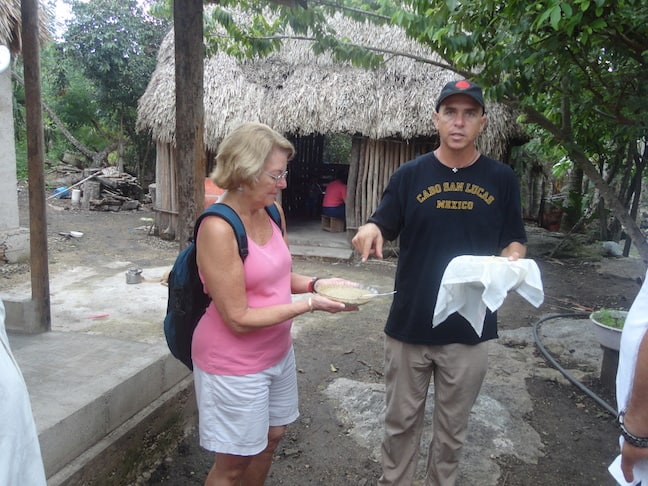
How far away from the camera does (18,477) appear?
1163 mm

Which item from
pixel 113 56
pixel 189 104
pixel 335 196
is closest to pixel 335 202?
pixel 335 196

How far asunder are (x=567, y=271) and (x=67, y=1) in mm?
13011

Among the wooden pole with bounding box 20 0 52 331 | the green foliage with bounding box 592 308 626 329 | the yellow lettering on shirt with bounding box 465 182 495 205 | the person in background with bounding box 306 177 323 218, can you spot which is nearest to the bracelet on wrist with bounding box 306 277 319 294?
the yellow lettering on shirt with bounding box 465 182 495 205

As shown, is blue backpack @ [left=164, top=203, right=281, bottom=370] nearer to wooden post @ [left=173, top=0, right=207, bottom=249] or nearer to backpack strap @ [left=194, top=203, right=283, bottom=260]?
backpack strap @ [left=194, top=203, right=283, bottom=260]

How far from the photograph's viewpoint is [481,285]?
1916 millimetres

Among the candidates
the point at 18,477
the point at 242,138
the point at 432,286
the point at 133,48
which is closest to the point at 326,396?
the point at 432,286

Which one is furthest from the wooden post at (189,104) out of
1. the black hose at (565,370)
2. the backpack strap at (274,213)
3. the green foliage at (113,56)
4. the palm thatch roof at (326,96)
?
the green foliage at (113,56)

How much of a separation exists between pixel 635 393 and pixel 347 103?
297 inches

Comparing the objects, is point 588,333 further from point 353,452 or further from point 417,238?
point 417,238

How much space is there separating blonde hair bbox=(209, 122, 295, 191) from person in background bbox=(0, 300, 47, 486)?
87 cm

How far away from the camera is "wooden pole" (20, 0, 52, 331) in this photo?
3.17 meters

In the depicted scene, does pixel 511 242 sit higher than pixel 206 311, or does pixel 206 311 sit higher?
pixel 511 242

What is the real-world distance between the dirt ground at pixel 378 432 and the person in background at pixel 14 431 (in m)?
1.58

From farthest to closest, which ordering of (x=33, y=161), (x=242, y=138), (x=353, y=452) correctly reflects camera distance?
(x=33, y=161), (x=353, y=452), (x=242, y=138)
